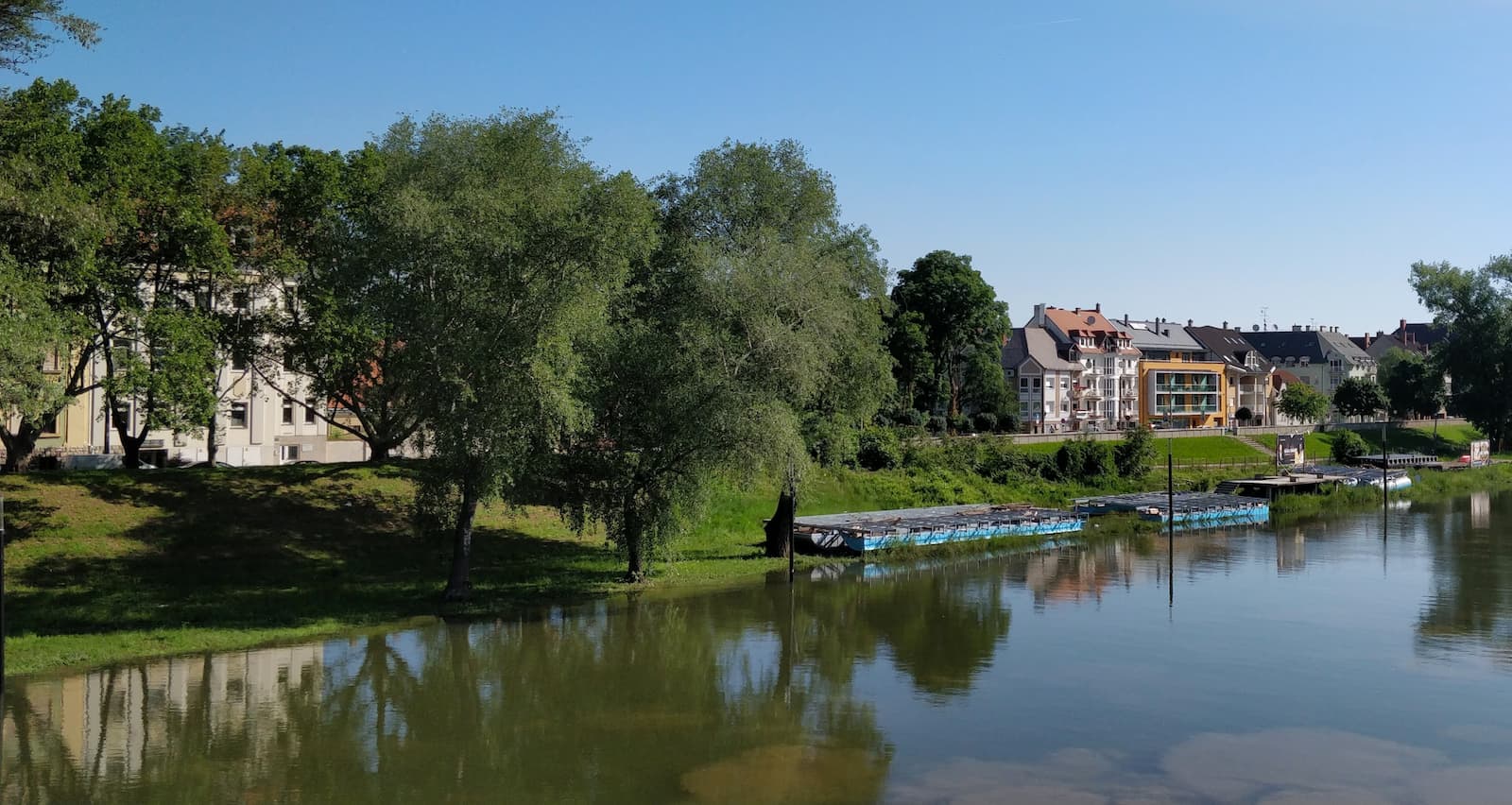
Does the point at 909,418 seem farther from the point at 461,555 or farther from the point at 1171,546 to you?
the point at 461,555

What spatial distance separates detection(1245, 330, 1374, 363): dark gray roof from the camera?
5834 inches

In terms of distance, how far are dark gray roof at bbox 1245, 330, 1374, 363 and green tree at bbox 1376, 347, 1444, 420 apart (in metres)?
34.3

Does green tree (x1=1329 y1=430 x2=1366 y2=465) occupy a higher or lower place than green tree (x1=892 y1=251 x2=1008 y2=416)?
lower

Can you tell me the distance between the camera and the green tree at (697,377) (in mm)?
32969

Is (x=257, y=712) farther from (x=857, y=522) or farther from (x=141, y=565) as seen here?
(x=857, y=522)

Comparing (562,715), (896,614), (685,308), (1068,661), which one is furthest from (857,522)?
(562,715)

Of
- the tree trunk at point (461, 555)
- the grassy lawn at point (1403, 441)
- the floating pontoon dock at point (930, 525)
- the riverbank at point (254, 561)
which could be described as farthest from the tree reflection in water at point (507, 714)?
the grassy lawn at point (1403, 441)

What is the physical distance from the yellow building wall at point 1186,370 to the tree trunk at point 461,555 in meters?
90.6

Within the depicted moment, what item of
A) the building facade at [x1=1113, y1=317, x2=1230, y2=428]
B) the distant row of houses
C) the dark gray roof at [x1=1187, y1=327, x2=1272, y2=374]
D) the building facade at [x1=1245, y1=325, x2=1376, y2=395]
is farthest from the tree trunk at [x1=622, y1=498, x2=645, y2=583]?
the building facade at [x1=1245, y1=325, x2=1376, y2=395]

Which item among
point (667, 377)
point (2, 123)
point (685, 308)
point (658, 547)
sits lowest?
point (658, 547)

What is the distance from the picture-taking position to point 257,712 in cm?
2281

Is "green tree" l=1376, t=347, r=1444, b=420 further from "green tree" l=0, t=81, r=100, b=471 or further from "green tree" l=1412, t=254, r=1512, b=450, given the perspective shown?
"green tree" l=0, t=81, r=100, b=471

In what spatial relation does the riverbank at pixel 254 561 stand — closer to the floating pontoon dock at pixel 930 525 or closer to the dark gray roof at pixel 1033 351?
the floating pontoon dock at pixel 930 525

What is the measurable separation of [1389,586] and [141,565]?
39097 millimetres
